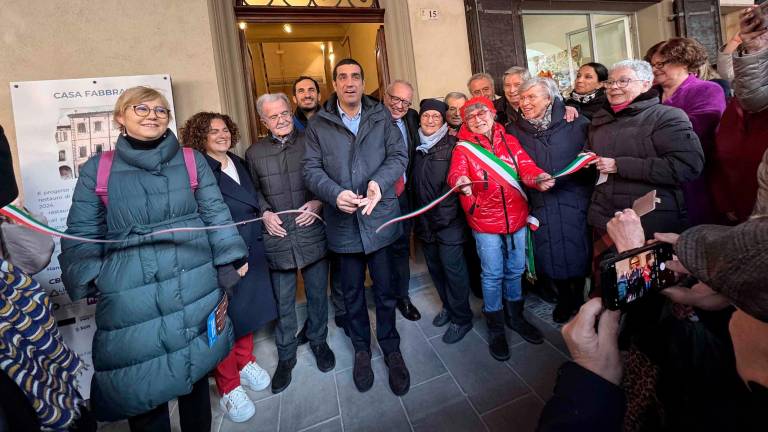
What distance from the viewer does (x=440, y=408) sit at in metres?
2.02

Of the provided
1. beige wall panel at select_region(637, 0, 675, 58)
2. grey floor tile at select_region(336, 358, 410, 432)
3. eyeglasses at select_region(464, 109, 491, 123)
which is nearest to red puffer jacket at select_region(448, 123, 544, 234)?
eyeglasses at select_region(464, 109, 491, 123)

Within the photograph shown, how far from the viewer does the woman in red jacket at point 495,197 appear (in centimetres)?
238

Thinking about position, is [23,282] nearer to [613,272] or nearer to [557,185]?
[613,272]

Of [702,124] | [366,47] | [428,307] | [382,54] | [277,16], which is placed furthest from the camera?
[366,47]

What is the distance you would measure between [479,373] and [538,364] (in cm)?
41

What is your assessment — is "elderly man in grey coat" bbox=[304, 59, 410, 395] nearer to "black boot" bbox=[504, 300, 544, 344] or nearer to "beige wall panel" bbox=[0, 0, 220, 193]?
"black boot" bbox=[504, 300, 544, 344]

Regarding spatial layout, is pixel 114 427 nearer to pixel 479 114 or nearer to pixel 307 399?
pixel 307 399

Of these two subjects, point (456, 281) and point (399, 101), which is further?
point (399, 101)

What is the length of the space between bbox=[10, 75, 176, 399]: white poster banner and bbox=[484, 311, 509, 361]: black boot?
3127 millimetres

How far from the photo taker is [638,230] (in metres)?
1.15

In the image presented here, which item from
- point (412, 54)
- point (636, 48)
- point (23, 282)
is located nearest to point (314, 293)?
point (23, 282)

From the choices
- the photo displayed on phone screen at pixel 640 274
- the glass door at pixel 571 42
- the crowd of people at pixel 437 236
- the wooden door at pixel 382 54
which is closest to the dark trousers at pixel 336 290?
the crowd of people at pixel 437 236

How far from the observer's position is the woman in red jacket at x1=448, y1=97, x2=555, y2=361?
238 centimetres

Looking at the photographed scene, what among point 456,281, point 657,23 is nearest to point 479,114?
point 456,281
